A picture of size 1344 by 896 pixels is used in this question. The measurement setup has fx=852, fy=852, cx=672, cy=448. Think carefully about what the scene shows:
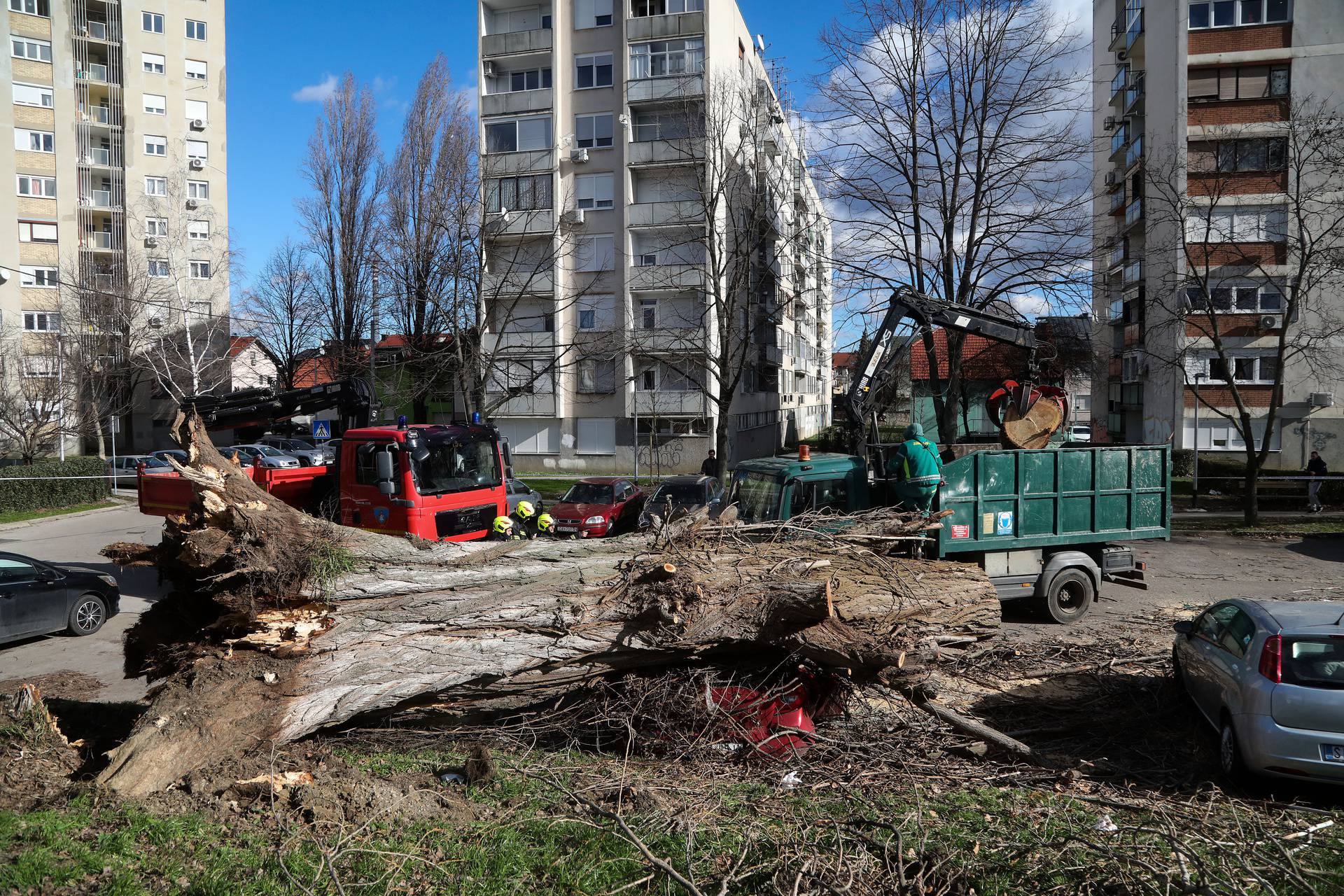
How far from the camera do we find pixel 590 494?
19547mm

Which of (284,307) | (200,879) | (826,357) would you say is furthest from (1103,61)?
(200,879)

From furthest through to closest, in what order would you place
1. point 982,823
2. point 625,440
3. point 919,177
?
point 625,440
point 919,177
point 982,823

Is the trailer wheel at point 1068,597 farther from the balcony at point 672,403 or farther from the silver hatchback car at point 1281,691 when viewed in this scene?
the balcony at point 672,403

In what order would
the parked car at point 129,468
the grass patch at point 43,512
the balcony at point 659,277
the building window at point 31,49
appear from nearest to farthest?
the grass patch at point 43,512 → the parked car at point 129,468 → the balcony at point 659,277 → the building window at point 31,49

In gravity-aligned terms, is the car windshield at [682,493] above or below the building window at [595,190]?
below

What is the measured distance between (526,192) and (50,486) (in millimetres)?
19504

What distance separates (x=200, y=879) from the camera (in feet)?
14.0

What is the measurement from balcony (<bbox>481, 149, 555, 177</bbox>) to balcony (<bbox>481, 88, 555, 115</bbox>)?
183cm

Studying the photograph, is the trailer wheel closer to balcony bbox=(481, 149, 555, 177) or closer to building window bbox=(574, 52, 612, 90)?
balcony bbox=(481, 149, 555, 177)

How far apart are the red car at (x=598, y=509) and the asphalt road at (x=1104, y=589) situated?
7.67 m

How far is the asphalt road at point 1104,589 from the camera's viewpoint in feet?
32.8

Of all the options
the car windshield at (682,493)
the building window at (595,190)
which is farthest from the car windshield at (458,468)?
the building window at (595,190)

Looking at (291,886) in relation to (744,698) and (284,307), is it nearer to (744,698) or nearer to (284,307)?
(744,698)

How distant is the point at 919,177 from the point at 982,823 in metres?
17.9
